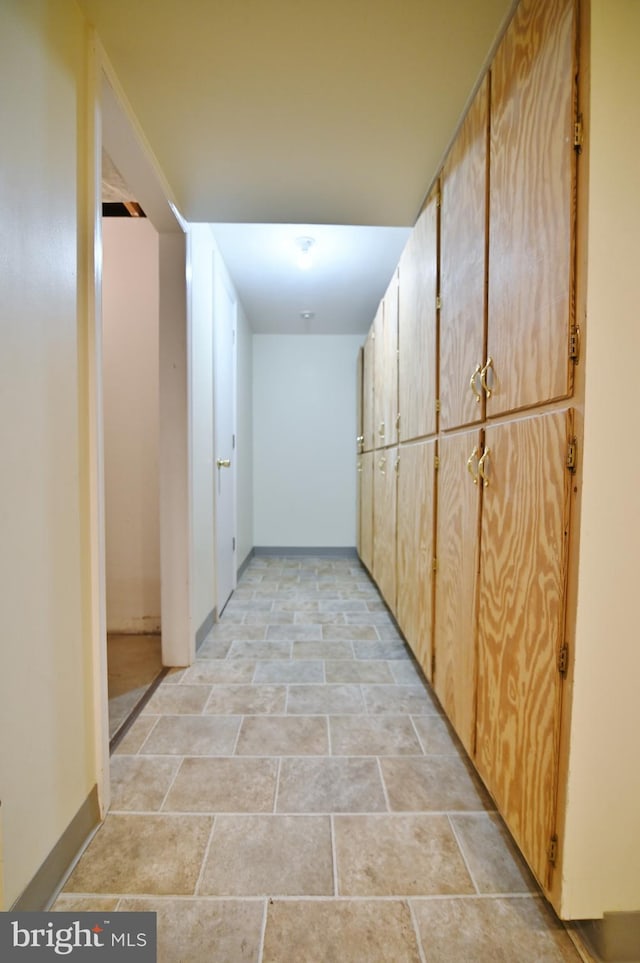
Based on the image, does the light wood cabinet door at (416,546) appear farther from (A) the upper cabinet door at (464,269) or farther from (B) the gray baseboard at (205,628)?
(B) the gray baseboard at (205,628)

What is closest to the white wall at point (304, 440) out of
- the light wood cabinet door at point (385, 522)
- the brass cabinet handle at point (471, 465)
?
the light wood cabinet door at point (385, 522)

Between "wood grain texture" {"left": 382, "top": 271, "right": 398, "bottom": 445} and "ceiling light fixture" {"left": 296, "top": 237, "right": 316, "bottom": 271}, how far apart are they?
656 mm

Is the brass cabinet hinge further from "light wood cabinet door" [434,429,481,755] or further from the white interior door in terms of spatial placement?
the white interior door

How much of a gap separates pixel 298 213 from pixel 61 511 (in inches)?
67.1

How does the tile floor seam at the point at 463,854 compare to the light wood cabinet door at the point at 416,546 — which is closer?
the tile floor seam at the point at 463,854

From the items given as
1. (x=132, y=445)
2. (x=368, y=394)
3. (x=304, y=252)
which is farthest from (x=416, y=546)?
(x=304, y=252)

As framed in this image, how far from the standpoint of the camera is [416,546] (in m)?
1.95

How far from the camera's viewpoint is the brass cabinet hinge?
2.62ft

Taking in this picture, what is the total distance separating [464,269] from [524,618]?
3.52 ft

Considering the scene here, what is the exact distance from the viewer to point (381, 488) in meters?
2.99

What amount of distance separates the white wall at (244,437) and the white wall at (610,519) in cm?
314

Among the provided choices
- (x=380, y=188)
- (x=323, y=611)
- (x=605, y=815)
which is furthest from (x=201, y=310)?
(x=605, y=815)

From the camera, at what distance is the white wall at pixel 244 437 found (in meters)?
3.83

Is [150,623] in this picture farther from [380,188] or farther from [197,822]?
[380,188]
